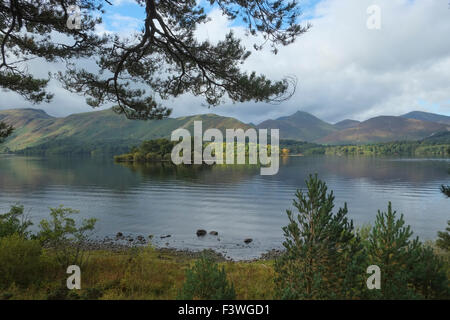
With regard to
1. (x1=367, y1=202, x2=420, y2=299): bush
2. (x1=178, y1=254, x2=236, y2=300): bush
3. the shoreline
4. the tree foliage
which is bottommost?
the shoreline

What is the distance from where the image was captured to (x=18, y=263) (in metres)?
8.00

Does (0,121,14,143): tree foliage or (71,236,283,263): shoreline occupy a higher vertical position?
(0,121,14,143): tree foliage

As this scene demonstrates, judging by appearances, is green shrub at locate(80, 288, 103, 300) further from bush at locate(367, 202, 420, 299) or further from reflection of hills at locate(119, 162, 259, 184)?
reflection of hills at locate(119, 162, 259, 184)

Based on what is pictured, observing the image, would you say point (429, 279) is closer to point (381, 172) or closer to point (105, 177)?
point (105, 177)

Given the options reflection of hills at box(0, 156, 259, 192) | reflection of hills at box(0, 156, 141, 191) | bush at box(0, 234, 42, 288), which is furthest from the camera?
reflection of hills at box(0, 156, 259, 192)

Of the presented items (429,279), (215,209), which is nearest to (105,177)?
(215,209)

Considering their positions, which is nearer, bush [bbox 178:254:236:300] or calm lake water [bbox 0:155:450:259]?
bush [bbox 178:254:236:300]

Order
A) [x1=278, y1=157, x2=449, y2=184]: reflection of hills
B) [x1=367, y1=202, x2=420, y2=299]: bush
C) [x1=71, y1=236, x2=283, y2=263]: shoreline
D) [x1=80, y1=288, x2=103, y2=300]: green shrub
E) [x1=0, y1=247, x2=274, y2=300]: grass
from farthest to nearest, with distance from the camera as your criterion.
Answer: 1. [x1=278, y1=157, x2=449, y2=184]: reflection of hills
2. [x1=71, y1=236, x2=283, y2=263]: shoreline
3. [x1=0, y1=247, x2=274, y2=300]: grass
4. [x1=80, y1=288, x2=103, y2=300]: green shrub
5. [x1=367, y1=202, x2=420, y2=299]: bush

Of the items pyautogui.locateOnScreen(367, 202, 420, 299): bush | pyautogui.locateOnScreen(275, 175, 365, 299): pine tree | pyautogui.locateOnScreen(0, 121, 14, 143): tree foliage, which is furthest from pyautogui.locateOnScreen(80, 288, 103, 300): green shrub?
pyautogui.locateOnScreen(0, 121, 14, 143): tree foliage

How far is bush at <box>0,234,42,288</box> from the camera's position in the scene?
7797mm

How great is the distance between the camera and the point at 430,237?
1107 inches

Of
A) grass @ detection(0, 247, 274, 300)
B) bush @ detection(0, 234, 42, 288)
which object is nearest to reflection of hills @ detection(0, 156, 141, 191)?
grass @ detection(0, 247, 274, 300)

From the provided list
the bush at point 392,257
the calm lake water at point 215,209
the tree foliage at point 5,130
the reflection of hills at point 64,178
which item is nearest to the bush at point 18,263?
the tree foliage at point 5,130
